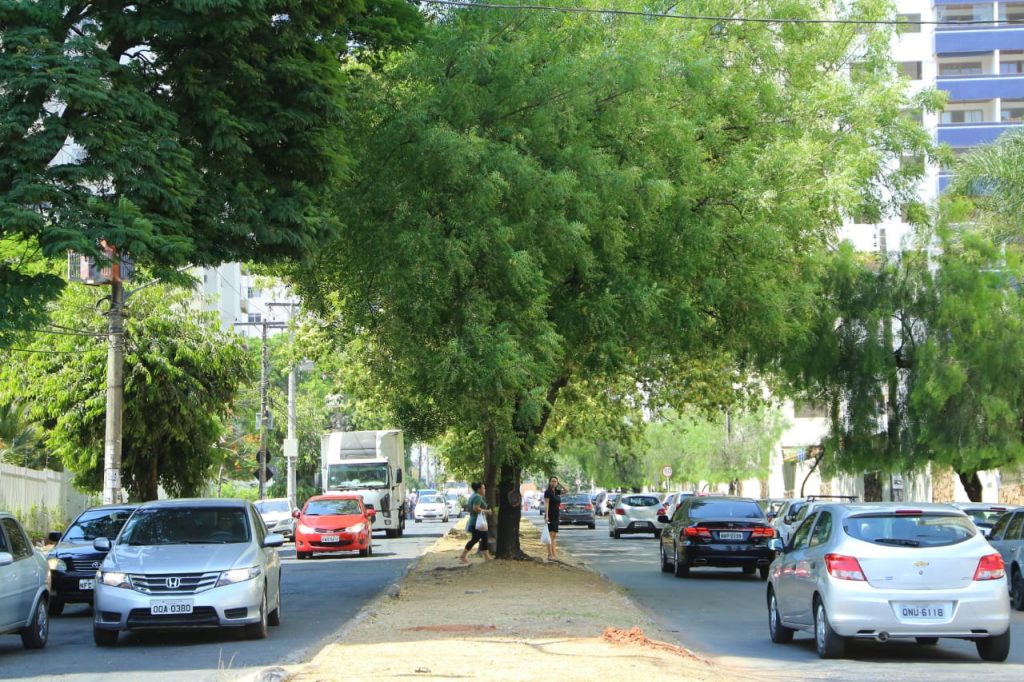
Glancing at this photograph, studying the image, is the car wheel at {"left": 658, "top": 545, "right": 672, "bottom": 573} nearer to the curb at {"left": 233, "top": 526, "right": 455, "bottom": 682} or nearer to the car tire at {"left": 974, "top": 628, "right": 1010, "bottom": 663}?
the curb at {"left": 233, "top": 526, "right": 455, "bottom": 682}

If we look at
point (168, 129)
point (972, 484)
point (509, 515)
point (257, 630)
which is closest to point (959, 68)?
point (972, 484)

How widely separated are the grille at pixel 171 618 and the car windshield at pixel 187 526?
3.65 ft

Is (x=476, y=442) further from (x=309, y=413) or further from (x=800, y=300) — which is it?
(x=309, y=413)

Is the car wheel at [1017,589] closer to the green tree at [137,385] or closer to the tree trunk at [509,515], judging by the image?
the tree trunk at [509,515]

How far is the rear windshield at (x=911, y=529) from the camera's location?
41.3 feet

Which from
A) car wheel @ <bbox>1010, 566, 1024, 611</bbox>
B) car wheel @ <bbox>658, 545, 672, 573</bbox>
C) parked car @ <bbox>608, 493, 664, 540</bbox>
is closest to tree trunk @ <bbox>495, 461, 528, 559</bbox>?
car wheel @ <bbox>658, 545, 672, 573</bbox>

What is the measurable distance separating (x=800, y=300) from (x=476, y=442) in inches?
874

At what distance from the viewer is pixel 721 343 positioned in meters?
23.2

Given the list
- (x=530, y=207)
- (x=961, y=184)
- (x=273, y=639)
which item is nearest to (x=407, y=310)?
(x=530, y=207)

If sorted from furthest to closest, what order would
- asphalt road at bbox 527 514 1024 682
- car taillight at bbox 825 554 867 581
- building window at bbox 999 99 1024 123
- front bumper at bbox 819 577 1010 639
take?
1. building window at bbox 999 99 1024 123
2. car taillight at bbox 825 554 867 581
3. front bumper at bbox 819 577 1010 639
4. asphalt road at bbox 527 514 1024 682

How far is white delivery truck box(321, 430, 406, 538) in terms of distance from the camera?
45.3 meters

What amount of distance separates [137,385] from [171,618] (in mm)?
18668

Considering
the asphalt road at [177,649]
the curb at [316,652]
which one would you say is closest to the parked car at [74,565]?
the asphalt road at [177,649]

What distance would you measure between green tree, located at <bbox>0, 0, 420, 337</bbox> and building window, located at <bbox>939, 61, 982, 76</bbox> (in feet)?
193
